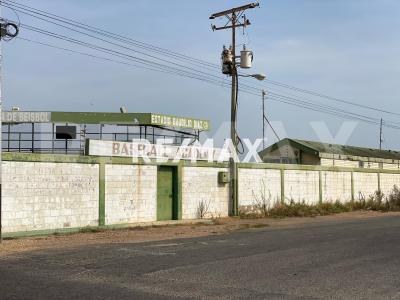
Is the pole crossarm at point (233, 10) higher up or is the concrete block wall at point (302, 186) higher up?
the pole crossarm at point (233, 10)

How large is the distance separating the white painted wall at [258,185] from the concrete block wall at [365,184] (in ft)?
28.6

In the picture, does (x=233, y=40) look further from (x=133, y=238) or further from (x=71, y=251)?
(x=71, y=251)

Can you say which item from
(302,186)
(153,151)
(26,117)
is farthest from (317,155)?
(153,151)

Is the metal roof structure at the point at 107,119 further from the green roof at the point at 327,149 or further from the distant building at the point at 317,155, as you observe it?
the distant building at the point at 317,155

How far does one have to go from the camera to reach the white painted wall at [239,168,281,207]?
26.3 m

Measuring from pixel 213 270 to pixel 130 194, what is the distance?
11.1m

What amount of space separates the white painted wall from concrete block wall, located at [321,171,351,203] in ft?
15.3

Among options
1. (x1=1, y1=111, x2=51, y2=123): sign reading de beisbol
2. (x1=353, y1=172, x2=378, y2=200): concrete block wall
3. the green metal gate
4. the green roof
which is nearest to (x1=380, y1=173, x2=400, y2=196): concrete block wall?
(x1=353, y1=172, x2=378, y2=200): concrete block wall

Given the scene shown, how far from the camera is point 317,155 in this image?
43.3 m

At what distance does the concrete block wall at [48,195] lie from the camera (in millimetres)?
16562

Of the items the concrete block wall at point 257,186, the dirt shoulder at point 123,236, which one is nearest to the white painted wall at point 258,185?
the concrete block wall at point 257,186

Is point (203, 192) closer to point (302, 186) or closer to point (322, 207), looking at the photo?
point (302, 186)

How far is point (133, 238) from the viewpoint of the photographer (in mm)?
16547

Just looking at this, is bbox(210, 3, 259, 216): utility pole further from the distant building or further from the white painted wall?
the distant building
